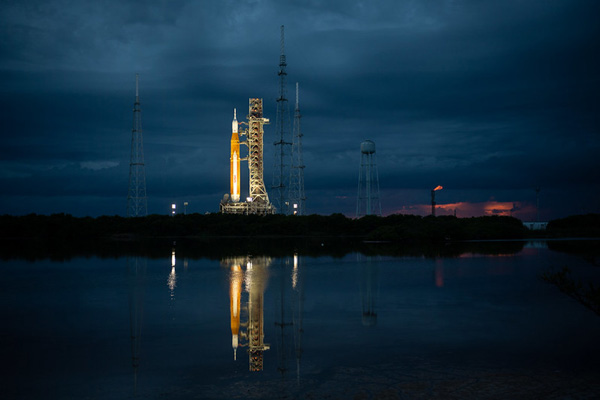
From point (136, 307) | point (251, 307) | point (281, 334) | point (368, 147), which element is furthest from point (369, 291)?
point (368, 147)

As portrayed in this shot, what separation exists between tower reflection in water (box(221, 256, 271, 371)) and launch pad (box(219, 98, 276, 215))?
158 feet

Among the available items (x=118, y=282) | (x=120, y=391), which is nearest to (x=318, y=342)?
(x=120, y=391)

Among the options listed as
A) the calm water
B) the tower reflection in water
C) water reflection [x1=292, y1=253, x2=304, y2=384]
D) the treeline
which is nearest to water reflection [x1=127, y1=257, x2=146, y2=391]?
the calm water

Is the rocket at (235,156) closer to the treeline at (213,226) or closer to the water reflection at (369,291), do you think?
the treeline at (213,226)

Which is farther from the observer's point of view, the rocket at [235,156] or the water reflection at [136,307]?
the rocket at [235,156]

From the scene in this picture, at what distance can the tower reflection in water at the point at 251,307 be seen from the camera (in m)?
11.9

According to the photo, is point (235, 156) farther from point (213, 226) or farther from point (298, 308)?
point (298, 308)

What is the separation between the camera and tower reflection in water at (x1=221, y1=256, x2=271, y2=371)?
39.0ft

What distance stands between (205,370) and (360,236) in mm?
69991

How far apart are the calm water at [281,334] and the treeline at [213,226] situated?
50727 millimetres

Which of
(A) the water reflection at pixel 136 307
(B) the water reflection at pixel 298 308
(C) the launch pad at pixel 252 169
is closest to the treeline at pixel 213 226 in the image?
(C) the launch pad at pixel 252 169

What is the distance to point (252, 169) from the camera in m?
80.2

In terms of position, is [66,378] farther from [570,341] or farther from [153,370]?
[570,341]

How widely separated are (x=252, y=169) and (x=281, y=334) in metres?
67.7
